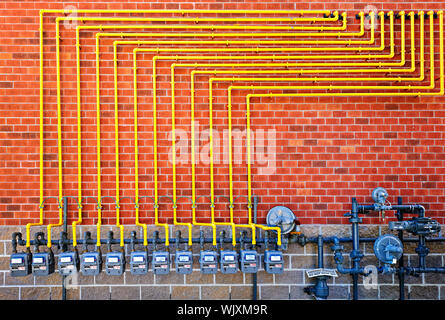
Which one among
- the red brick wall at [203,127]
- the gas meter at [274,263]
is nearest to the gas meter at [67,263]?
the red brick wall at [203,127]

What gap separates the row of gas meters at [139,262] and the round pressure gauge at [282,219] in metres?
0.35

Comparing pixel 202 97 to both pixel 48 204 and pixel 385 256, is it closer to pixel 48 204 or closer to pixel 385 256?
pixel 48 204

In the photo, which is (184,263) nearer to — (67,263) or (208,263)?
(208,263)

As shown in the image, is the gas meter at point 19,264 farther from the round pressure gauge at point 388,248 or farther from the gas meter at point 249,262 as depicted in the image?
the round pressure gauge at point 388,248

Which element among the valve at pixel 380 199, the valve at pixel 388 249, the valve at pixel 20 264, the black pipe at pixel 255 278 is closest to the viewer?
the valve at pixel 20 264

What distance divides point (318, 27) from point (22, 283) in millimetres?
5034

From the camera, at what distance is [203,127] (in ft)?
15.6

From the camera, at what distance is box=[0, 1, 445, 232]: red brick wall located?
472 centimetres

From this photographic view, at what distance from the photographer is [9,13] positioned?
4.74 meters

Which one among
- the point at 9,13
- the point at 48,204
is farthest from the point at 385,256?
the point at 9,13

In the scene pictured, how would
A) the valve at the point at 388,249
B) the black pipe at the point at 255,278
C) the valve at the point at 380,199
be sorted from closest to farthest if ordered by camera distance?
the valve at the point at 388,249 → the valve at the point at 380,199 → the black pipe at the point at 255,278

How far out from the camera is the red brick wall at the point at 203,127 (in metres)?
4.72

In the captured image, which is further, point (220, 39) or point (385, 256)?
point (220, 39)

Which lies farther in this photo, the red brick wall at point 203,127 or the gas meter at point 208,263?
the red brick wall at point 203,127
